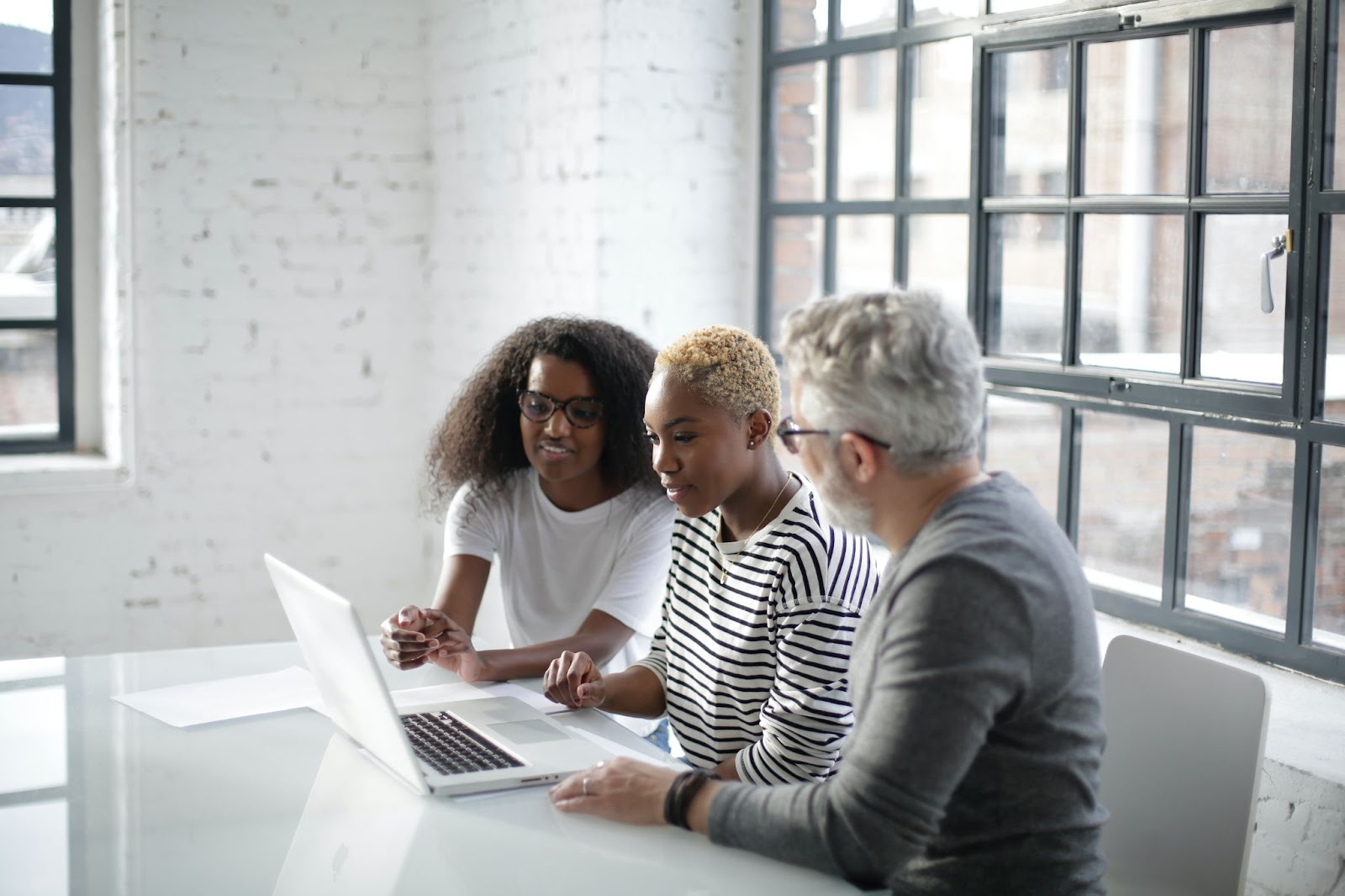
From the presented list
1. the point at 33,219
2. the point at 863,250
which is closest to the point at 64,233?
the point at 33,219

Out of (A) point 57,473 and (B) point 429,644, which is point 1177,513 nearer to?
(B) point 429,644

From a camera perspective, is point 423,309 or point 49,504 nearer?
point 49,504

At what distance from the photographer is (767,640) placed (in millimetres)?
1911

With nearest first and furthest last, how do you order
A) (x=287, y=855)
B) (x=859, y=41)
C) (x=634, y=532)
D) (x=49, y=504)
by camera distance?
(x=287, y=855) → (x=634, y=532) → (x=859, y=41) → (x=49, y=504)

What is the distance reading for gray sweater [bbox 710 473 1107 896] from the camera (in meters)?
1.30

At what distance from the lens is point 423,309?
414 cm

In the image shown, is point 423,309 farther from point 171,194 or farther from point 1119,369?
point 1119,369

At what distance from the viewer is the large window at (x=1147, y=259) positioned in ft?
7.23

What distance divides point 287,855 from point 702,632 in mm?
729

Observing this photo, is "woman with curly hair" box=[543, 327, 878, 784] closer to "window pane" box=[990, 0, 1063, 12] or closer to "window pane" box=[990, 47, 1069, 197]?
"window pane" box=[990, 47, 1069, 197]

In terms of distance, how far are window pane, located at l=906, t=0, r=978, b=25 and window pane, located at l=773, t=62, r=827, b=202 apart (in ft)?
1.07

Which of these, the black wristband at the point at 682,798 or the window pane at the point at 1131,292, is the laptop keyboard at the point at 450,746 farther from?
the window pane at the point at 1131,292

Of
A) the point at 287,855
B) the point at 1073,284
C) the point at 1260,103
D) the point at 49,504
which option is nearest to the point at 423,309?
the point at 49,504

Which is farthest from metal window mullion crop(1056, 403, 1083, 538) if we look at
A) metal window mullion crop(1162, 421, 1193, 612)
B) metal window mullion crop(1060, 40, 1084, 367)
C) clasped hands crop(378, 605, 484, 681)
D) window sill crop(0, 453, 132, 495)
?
window sill crop(0, 453, 132, 495)
